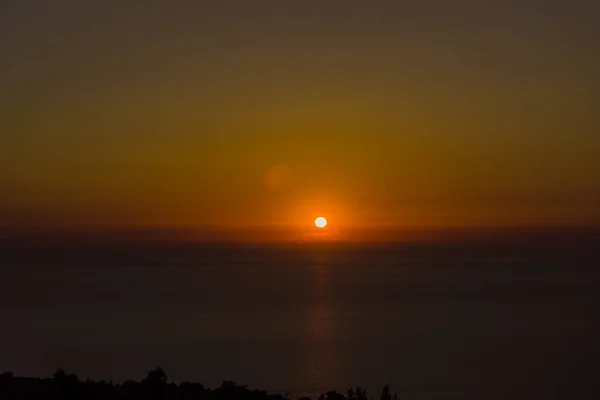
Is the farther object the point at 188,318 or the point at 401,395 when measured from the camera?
the point at 188,318

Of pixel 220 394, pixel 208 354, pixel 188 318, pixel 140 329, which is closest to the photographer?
pixel 220 394

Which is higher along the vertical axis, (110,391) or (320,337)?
(320,337)

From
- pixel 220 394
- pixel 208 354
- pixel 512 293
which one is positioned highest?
pixel 512 293

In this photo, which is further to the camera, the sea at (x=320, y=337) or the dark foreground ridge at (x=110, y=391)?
the sea at (x=320, y=337)

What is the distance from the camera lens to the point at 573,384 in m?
44.6

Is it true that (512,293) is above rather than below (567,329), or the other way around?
above

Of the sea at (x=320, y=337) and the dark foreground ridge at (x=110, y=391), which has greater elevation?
the sea at (x=320, y=337)

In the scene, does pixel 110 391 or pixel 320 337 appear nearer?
pixel 110 391

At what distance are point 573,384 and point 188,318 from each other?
46573 mm

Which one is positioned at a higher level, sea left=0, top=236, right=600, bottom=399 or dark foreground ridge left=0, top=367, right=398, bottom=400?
sea left=0, top=236, right=600, bottom=399

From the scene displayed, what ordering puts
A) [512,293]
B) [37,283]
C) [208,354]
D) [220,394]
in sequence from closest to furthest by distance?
[220,394]
[208,354]
[512,293]
[37,283]

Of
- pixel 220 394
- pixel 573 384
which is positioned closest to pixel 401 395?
pixel 573 384

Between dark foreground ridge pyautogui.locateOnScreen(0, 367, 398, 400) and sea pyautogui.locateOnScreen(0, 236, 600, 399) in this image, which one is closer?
dark foreground ridge pyautogui.locateOnScreen(0, 367, 398, 400)

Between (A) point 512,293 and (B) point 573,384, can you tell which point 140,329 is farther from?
(A) point 512,293
